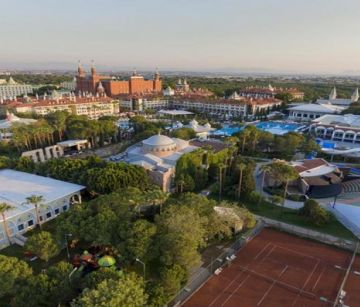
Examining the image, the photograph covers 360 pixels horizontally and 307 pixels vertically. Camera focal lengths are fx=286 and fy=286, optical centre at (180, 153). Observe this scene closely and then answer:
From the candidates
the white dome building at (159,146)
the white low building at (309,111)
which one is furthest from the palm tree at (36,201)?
the white low building at (309,111)

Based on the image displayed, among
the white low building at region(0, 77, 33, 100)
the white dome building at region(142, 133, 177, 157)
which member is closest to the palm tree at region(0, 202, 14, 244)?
the white dome building at region(142, 133, 177, 157)

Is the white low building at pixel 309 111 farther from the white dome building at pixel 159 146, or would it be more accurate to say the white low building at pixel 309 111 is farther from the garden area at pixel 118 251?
the garden area at pixel 118 251

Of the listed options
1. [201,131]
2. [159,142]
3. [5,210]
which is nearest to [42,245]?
[5,210]

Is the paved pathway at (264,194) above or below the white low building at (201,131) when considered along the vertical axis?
below

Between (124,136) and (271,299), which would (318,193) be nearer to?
(271,299)

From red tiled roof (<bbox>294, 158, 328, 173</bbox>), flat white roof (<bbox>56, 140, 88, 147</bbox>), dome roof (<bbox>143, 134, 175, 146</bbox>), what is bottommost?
flat white roof (<bbox>56, 140, 88, 147</bbox>)

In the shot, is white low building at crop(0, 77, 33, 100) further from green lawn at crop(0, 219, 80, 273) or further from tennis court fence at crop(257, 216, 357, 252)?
tennis court fence at crop(257, 216, 357, 252)
